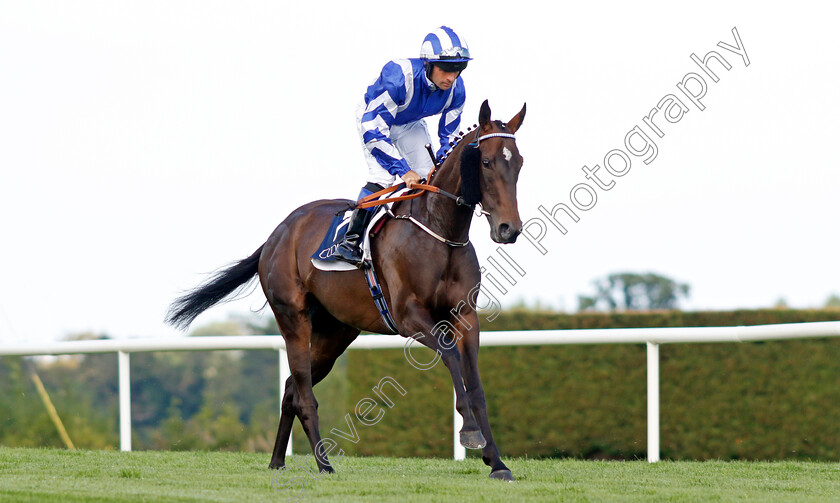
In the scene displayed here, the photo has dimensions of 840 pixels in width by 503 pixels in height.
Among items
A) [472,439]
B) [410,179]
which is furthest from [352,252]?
[472,439]

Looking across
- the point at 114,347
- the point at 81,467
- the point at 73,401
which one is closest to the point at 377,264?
the point at 81,467

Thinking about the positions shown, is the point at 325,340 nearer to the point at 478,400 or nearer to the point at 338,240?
the point at 338,240

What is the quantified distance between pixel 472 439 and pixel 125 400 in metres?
3.42

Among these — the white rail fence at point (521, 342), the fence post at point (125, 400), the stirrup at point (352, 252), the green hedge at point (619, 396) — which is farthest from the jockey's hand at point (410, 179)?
the green hedge at point (619, 396)

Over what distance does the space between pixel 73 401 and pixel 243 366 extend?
128cm

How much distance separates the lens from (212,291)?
6.00m

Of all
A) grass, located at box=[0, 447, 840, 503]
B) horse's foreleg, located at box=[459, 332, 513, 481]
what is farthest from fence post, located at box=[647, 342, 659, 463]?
horse's foreleg, located at box=[459, 332, 513, 481]

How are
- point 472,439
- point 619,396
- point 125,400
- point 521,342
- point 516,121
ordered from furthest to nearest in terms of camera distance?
point 619,396 → point 125,400 → point 521,342 → point 516,121 → point 472,439

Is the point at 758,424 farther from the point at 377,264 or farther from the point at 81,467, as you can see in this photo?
the point at 81,467

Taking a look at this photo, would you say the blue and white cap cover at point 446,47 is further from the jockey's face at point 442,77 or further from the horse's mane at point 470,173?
the horse's mane at point 470,173

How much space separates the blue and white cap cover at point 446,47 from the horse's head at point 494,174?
49 centimetres

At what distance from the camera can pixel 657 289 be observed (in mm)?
27891

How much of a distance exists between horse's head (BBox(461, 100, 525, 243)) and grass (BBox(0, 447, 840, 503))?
1.07m

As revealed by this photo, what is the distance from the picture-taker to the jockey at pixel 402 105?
15.3 ft
